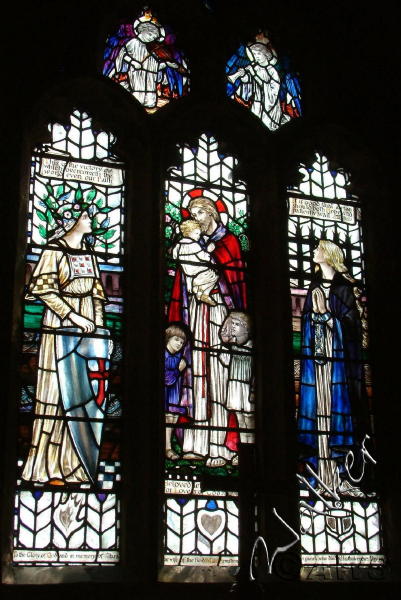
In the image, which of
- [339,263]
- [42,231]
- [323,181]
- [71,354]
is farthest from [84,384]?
[323,181]

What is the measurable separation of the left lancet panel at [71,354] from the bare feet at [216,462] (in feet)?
2.16

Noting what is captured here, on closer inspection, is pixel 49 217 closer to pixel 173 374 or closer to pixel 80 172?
pixel 80 172

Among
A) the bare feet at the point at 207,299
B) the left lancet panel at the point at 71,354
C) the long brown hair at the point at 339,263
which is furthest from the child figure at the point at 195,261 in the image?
the long brown hair at the point at 339,263

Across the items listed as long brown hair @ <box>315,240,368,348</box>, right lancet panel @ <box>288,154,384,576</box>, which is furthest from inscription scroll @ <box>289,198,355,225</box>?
long brown hair @ <box>315,240,368,348</box>

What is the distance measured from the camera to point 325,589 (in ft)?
25.6

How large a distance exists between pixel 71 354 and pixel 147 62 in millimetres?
2623

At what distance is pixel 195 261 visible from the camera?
8.62 metres

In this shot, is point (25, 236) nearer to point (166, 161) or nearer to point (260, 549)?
point (166, 161)

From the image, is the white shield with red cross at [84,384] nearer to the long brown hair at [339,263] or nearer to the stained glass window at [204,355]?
the stained glass window at [204,355]

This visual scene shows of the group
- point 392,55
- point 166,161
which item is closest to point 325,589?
point 166,161

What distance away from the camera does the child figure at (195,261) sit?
854 centimetres

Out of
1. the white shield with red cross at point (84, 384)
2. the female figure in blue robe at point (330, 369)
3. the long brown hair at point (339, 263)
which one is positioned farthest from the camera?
the long brown hair at point (339, 263)

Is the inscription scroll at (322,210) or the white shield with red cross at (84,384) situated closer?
the white shield with red cross at (84,384)

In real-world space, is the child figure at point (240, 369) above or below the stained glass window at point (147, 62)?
below
